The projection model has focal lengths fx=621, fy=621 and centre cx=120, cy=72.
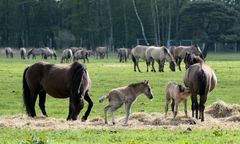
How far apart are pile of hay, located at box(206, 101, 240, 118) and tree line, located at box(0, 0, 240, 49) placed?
80351 millimetres

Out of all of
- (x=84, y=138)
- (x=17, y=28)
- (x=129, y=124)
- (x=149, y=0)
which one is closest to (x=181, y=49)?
(x=129, y=124)

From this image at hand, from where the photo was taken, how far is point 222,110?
19.8 m

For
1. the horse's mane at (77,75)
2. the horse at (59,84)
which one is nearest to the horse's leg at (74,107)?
the horse at (59,84)

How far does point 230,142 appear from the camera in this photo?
1320cm

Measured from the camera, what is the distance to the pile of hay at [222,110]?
19587 mm

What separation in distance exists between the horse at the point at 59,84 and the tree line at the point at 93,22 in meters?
81.1

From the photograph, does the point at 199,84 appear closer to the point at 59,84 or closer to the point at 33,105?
the point at 59,84

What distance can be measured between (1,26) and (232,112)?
96000 millimetres

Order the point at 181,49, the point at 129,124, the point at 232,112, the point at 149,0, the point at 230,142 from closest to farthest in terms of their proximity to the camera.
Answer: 1. the point at 230,142
2. the point at 129,124
3. the point at 232,112
4. the point at 181,49
5. the point at 149,0

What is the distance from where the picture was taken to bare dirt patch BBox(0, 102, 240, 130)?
1634cm

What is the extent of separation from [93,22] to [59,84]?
90189 millimetres

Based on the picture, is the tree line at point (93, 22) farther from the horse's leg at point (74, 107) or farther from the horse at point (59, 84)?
the horse's leg at point (74, 107)

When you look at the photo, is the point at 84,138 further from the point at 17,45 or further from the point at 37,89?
the point at 17,45

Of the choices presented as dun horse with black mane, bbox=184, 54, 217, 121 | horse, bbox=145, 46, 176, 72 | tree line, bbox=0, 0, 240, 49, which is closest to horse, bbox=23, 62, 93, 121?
dun horse with black mane, bbox=184, 54, 217, 121
